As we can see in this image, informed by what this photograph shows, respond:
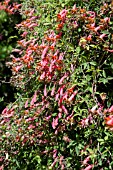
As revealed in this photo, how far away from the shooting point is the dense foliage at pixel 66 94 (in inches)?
89.0

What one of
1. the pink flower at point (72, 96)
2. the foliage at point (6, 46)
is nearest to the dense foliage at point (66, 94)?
the pink flower at point (72, 96)

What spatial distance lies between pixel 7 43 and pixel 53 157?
7.97 ft

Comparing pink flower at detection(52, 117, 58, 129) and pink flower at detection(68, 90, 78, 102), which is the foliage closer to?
pink flower at detection(52, 117, 58, 129)

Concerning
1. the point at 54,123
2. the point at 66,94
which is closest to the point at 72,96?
the point at 66,94

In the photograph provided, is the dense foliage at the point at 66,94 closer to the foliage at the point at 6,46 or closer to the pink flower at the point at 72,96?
the pink flower at the point at 72,96

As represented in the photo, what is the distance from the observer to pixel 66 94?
2287 mm

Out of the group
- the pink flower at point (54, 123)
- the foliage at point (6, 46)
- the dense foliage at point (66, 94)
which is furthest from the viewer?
the foliage at point (6, 46)

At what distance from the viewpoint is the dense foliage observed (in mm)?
2262

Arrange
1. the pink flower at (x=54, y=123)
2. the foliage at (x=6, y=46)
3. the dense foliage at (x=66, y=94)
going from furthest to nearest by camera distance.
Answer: the foliage at (x=6, y=46) < the pink flower at (x=54, y=123) < the dense foliage at (x=66, y=94)

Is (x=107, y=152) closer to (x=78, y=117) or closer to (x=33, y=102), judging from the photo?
(x=78, y=117)

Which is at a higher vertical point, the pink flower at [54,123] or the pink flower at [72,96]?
the pink flower at [72,96]

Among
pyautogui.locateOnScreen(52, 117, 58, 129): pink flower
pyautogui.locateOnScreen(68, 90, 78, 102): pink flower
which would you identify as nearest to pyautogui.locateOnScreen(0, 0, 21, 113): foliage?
pyautogui.locateOnScreen(52, 117, 58, 129): pink flower

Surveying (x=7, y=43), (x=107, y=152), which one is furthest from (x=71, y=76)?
(x=7, y=43)

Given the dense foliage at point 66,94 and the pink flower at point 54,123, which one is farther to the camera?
the pink flower at point 54,123
